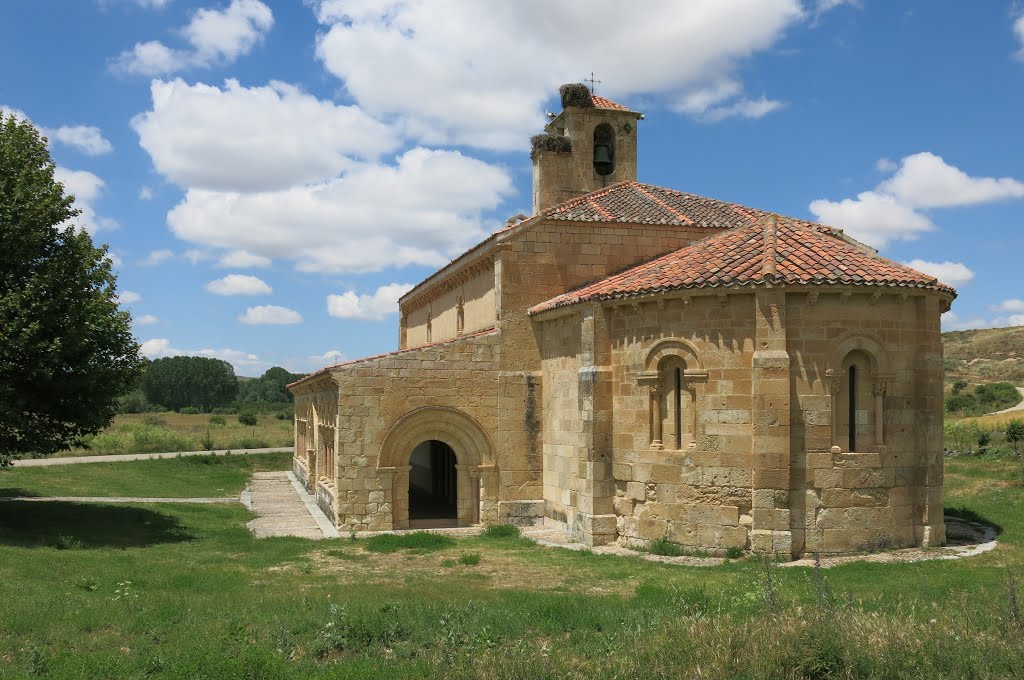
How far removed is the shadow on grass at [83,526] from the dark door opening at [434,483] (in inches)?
214

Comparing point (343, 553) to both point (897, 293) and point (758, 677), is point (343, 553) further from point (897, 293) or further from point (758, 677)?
point (897, 293)

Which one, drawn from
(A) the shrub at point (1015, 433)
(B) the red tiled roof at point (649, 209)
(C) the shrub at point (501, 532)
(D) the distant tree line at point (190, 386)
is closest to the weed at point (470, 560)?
(C) the shrub at point (501, 532)

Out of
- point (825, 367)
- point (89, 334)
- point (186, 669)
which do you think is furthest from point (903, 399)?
point (89, 334)

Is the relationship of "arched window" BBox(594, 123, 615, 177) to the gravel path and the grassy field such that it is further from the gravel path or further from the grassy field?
the grassy field

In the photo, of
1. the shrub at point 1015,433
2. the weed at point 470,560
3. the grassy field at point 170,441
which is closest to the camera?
the weed at point 470,560

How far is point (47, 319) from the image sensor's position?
14906mm

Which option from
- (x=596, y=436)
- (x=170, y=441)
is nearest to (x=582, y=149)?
(x=596, y=436)

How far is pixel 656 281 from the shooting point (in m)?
14.1

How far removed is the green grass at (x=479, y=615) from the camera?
7094 mm

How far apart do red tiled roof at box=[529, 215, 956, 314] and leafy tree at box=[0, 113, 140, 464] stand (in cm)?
892

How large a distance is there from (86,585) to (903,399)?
1247 centimetres

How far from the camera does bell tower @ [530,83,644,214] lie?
21.5m

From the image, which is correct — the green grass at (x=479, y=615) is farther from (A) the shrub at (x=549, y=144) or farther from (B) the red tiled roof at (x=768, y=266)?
(A) the shrub at (x=549, y=144)

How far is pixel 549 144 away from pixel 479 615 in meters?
14.8
